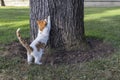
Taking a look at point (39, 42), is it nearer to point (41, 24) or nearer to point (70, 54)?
point (41, 24)

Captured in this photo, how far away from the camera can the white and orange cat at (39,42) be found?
5352 mm

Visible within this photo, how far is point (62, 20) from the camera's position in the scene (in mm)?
5992

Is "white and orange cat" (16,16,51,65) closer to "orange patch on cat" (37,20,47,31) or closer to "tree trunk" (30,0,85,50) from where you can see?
"orange patch on cat" (37,20,47,31)

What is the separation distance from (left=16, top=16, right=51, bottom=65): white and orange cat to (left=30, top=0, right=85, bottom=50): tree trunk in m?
0.26

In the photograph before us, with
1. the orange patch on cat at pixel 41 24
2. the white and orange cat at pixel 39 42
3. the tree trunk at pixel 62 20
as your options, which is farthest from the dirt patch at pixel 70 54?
the orange patch on cat at pixel 41 24

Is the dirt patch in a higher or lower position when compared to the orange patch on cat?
lower

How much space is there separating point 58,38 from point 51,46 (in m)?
0.19

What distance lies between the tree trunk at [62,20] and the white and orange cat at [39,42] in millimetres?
263

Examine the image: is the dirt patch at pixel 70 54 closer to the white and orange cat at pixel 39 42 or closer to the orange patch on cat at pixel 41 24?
the white and orange cat at pixel 39 42

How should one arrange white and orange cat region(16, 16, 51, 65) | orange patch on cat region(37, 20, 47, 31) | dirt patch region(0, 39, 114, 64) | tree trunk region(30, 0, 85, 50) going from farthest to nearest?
tree trunk region(30, 0, 85, 50)
dirt patch region(0, 39, 114, 64)
orange patch on cat region(37, 20, 47, 31)
white and orange cat region(16, 16, 51, 65)

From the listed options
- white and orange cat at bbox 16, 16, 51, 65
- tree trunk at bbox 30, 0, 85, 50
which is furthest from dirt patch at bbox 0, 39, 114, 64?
white and orange cat at bbox 16, 16, 51, 65

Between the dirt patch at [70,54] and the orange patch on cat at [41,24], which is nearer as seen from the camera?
the orange patch on cat at [41,24]

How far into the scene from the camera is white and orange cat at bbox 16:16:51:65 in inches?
211

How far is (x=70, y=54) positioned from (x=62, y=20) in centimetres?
61
